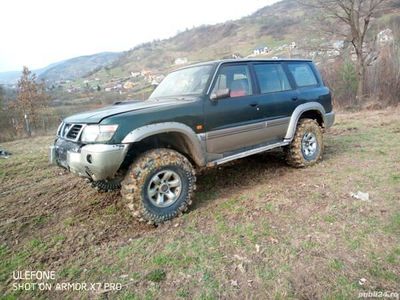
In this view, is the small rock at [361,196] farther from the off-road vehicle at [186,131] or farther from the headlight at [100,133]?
the headlight at [100,133]

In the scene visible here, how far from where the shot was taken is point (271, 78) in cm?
482

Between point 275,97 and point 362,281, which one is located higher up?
point 275,97

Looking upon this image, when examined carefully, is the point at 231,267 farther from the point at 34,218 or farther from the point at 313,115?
the point at 313,115

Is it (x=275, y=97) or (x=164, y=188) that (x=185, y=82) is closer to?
(x=275, y=97)

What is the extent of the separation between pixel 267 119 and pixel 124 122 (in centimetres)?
234

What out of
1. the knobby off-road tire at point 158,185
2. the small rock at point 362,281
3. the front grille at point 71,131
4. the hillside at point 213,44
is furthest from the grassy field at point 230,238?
the hillside at point 213,44

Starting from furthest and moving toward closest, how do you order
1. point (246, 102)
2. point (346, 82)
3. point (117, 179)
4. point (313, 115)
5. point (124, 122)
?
point (346, 82) → point (313, 115) → point (246, 102) → point (117, 179) → point (124, 122)

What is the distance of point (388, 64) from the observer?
46.9 feet

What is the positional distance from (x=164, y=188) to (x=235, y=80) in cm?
192

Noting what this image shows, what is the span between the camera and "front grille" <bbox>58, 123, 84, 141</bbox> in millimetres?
3458

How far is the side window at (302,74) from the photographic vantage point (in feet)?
17.2

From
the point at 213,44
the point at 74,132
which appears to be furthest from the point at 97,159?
the point at 213,44

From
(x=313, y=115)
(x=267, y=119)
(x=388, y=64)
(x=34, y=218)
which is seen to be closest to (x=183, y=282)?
(x=34, y=218)

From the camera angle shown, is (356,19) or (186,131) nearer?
(186,131)
